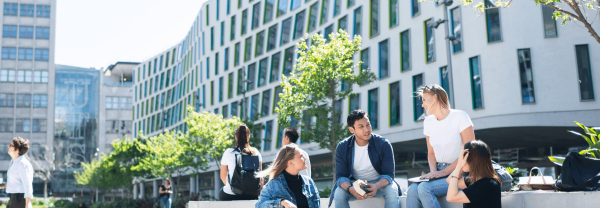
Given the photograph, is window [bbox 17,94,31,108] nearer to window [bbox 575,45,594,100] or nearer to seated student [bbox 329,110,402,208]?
window [bbox 575,45,594,100]

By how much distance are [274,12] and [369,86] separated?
12.3 metres

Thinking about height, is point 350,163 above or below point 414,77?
below

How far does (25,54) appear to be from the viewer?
7700 centimetres

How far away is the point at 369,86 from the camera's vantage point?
28375 millimetres

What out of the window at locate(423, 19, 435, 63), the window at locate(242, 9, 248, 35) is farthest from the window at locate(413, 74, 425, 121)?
the window at locate(242, 9, 248, 35)

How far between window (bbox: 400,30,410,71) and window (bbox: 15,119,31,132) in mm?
66229

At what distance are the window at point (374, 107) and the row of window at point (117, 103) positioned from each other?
2635 inches

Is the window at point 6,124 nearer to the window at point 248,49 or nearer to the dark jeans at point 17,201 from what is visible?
the window at point 248,49

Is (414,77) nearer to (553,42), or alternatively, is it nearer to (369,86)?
(369,86)

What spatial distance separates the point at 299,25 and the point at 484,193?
31025 millimetres

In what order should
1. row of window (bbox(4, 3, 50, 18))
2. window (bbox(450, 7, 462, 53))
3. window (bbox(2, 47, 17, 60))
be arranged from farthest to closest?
row of window (bbox(4, 3, 50, 18)), window (bbox(2, 47, 17, 60)), window (bbox(450, 7, 462, 53))

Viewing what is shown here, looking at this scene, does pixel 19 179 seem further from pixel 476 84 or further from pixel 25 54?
pixel 25 54

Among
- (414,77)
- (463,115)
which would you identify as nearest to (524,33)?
(414,77)

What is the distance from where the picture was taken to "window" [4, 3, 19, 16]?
77250 millimetres
